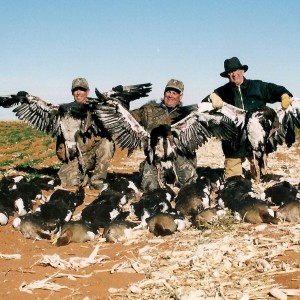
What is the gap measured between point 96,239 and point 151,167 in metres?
3.22

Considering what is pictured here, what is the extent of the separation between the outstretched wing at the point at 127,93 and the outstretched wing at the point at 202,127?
1.28 m

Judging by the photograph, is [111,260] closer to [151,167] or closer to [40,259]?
[40,259]

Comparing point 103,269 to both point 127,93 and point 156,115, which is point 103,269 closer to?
point 156,115

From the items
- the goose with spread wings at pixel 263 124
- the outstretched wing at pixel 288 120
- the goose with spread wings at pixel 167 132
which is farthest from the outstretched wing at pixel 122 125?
the outstretched wing at pixel 288 120

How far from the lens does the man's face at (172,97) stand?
942 centimetres

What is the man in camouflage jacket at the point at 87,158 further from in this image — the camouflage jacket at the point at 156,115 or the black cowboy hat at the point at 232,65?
the black cowboy hat at the point at 232,65

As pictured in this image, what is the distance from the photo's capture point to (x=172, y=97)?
9461 mm

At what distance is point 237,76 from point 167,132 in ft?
6.26

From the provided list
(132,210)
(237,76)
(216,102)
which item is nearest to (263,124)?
(216,102)

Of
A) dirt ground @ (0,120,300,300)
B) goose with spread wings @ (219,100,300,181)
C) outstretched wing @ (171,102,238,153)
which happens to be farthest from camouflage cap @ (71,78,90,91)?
dirt ground @ (0,120,300,300)

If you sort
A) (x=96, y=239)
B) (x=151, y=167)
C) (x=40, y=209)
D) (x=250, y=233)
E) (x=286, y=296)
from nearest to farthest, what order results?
(x=286, y=296) → (x=250, y=233) → (x=96, y=239) → (x=40, y=209) → (x=151, y=167)

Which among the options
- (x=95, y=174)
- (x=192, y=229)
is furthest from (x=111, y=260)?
(x=95, y=174)

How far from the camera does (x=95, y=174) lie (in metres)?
10.3

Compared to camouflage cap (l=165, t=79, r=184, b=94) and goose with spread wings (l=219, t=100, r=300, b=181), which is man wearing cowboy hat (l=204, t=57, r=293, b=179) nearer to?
goose with spread wings (l=219, t=100, r=300, b=181)
